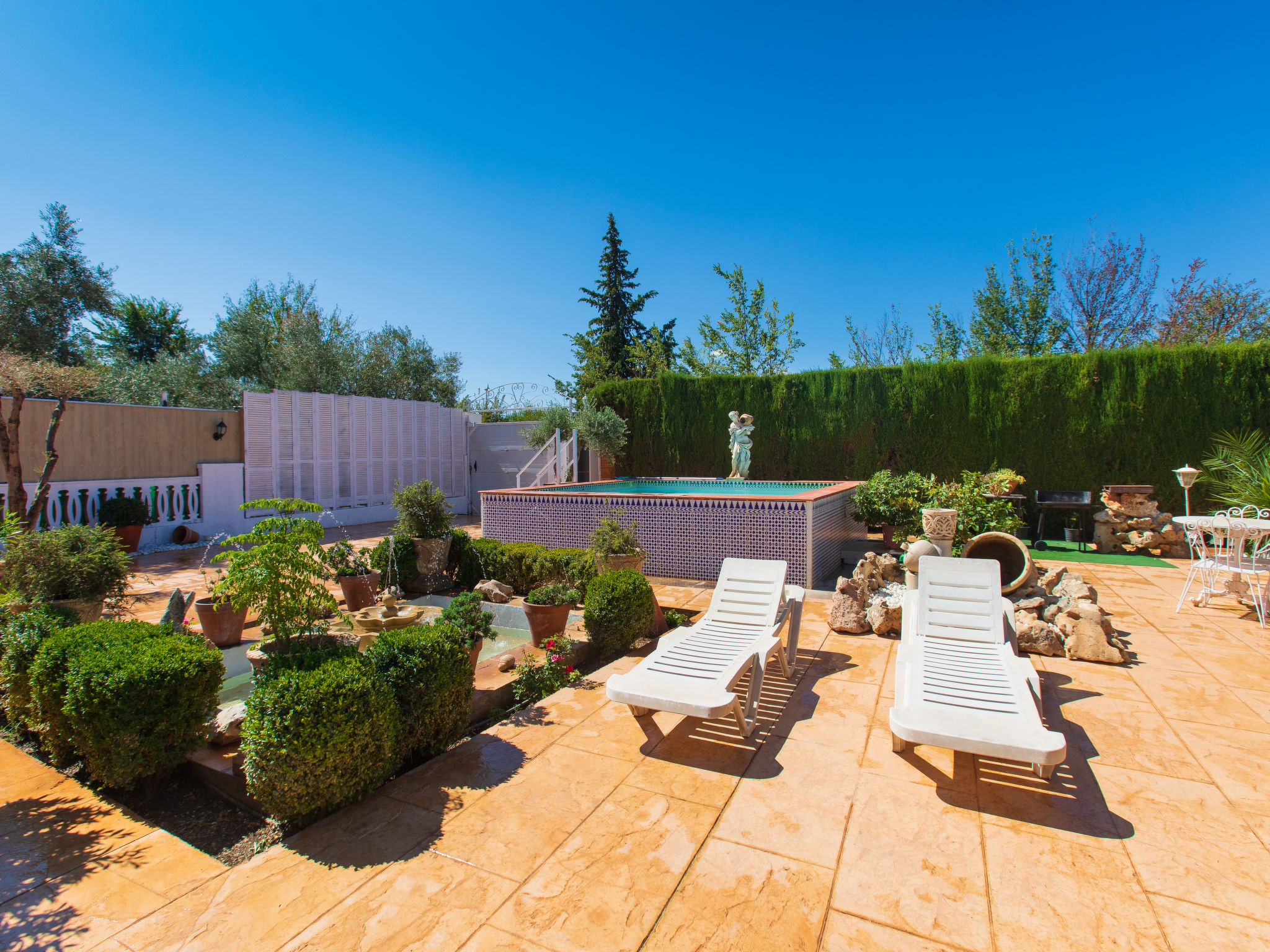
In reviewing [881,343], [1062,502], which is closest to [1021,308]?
[881,343]

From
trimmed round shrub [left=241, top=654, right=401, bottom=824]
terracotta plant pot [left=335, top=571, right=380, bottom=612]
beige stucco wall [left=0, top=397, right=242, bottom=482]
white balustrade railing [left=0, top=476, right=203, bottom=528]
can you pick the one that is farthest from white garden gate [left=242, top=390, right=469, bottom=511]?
trimmed round shrub [left=241, top=654, right=401, bottom=824]

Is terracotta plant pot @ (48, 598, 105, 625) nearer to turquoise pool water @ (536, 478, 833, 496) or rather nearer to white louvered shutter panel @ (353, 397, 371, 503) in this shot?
turquoise pool water @ (536, 478, 833, 496)

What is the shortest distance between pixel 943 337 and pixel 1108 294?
4.90m

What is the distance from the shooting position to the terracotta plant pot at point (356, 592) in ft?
22.4

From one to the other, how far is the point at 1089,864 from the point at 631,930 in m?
1.84

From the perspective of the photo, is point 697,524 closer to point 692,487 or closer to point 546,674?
point 546,674

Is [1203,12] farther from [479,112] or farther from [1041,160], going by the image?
[479,112]

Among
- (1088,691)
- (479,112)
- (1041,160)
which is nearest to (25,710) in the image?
(1088,691)

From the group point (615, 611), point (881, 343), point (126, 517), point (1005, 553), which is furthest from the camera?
point (881, 343)

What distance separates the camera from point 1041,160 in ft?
49.4

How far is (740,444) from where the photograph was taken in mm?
13492

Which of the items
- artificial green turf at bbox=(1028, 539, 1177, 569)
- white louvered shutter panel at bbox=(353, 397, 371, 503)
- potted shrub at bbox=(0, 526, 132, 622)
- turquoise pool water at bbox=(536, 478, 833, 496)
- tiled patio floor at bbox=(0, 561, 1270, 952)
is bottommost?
tiled patio floor at bbox=(0, 561, 1270, 952)

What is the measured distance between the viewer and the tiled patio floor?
6.68ft

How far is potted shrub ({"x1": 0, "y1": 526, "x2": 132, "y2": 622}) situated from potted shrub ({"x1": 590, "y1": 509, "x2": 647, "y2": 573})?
14.1 ft
